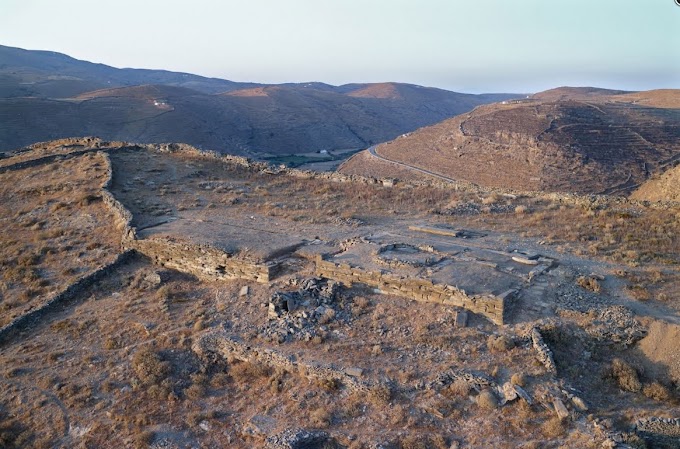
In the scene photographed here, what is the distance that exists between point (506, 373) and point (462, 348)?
83 cm

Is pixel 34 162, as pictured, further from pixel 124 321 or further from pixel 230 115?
pixel 230 115

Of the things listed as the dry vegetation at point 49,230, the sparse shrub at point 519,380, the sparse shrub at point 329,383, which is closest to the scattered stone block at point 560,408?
the sparse shrub at point 519,380

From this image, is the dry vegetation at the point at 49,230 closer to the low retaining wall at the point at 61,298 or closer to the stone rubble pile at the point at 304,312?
the low retaining wall at the point at 61,298

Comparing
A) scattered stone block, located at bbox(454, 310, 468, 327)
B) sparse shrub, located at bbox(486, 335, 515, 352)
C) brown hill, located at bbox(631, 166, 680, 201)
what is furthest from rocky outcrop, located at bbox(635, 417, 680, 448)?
brown hill, located at bbox(631, 166, 680, 201)

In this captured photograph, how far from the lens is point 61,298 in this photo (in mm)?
11141

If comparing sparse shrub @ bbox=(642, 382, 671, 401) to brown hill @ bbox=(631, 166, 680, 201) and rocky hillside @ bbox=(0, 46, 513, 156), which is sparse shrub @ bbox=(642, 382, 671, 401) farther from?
rocky hillside @ bbox=(0, 46, 513, 156)

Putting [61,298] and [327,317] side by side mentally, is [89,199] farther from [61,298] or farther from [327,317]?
[327,317]

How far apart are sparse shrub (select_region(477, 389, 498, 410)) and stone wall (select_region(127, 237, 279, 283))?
5245mm

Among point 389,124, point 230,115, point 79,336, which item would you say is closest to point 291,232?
point 79,336

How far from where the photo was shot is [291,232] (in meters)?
13.8

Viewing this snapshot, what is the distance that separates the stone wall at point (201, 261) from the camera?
11.2 m

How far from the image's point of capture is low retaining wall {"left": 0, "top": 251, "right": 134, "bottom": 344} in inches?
395

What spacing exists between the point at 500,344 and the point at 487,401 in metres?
1.28


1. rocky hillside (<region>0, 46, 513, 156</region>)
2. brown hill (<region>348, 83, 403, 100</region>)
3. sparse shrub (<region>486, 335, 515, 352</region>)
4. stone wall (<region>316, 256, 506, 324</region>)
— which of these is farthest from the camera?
brown hill (<region>348, 83, 403, 100</region>)
